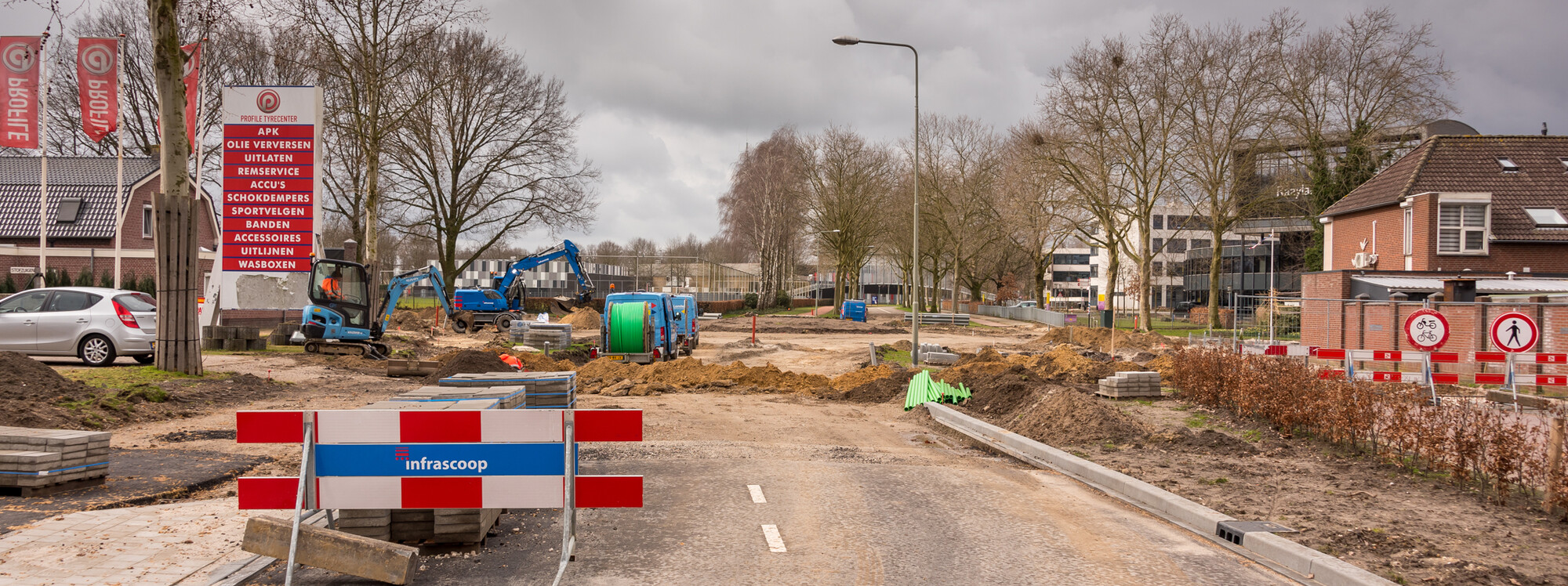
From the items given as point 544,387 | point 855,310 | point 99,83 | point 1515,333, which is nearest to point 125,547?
point 544,387

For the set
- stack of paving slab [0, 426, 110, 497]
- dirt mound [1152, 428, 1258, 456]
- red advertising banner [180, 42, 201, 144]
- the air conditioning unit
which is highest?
red advertising banner [180, 42, 201, 144]

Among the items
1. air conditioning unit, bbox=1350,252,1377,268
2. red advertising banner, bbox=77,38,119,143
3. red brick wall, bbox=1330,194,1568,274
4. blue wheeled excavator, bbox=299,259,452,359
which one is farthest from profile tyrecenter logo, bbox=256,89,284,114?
air conditioning unit, bbox=1350,252,1377,268

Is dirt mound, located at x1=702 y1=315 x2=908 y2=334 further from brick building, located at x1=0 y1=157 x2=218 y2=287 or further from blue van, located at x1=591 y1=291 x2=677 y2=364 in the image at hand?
brick building, located at x1=0 y1=157 x2=218 y2=287

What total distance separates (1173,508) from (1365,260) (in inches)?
1156

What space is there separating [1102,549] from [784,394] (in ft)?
39.1

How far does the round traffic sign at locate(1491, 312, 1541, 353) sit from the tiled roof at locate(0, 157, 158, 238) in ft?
149

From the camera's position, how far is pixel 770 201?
201 feet

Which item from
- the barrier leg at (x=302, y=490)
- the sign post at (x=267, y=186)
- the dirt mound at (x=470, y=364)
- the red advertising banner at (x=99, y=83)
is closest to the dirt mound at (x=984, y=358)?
the dirt mound at (x=470, y=364)

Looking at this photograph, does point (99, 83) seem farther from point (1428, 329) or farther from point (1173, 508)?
point (1428, 329)

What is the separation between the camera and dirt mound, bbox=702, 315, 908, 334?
43688 mm

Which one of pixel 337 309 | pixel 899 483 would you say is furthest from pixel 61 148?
pixel 899 483

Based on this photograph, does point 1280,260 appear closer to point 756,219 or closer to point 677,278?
point 756,219

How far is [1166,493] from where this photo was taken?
7.95m

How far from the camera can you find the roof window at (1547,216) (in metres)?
27.5
